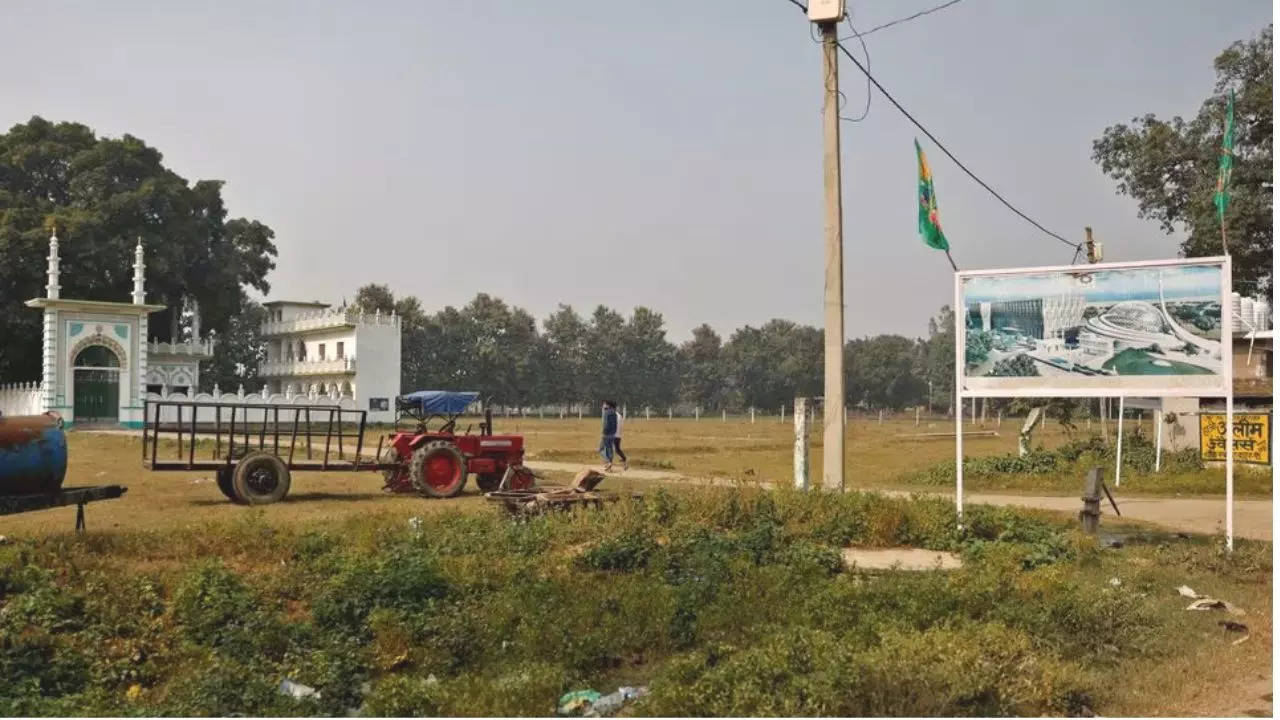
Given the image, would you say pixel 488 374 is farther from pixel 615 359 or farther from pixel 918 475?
pixel 918 475

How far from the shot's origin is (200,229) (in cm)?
6344

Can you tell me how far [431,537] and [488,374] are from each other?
2994 inches

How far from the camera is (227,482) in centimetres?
1666

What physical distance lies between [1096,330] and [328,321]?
196 ft

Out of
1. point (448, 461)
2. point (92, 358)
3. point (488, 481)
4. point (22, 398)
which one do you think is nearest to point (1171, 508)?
point (488, 481)

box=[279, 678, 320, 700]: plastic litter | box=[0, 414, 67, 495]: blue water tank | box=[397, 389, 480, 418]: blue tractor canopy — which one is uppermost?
box=[397, 389, 480, 418]: blue tractor canopy

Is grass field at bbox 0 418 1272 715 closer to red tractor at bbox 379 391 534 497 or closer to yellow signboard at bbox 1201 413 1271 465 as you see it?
red tractor at bbox 379 391 534 497

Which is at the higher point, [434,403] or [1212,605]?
[434,403]

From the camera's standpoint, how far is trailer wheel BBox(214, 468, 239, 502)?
1655cm

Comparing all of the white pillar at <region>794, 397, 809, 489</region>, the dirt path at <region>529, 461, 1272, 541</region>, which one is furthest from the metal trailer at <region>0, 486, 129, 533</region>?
the white pillar at <region>794, 397, 809, 489</region>

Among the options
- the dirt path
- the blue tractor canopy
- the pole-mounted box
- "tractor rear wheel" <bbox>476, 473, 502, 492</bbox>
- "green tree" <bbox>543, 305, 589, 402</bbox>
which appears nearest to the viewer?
the pole-mounted box

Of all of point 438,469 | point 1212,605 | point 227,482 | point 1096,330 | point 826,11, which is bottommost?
point 1212,605

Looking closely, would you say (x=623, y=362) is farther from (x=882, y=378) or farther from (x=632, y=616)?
(x=632, y=616)

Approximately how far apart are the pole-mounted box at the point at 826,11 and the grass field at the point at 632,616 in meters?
6.80
